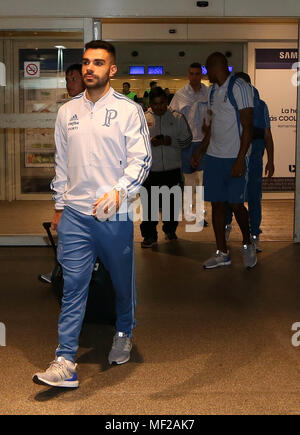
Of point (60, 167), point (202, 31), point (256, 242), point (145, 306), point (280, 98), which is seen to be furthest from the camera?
point (280, 98)

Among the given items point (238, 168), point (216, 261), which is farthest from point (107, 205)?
point (216, 261)

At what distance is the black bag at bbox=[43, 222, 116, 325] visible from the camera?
515 cm

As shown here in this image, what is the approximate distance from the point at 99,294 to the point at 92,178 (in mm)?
909

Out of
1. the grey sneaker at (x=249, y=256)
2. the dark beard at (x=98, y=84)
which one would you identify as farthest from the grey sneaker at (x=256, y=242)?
the dark beard at (x=98, y=84)

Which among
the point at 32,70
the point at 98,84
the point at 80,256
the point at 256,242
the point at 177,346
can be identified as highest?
the point at 32,70

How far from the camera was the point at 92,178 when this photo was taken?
469 centimetres

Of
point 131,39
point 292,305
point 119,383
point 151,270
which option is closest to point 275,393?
point 119,383

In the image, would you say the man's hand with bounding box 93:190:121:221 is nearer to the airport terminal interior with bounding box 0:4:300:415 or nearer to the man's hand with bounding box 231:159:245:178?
the airport terminal interior with bounding box 0:4:300:415

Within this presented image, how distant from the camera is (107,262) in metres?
4.83

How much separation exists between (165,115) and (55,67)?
1409 mm

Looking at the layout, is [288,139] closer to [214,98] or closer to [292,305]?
[214,98]

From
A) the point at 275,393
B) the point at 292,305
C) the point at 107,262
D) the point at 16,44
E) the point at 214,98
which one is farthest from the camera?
the point at 16,44

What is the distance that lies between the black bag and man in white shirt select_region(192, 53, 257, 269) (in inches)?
107

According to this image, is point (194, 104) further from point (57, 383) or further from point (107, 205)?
point (57, 383)
